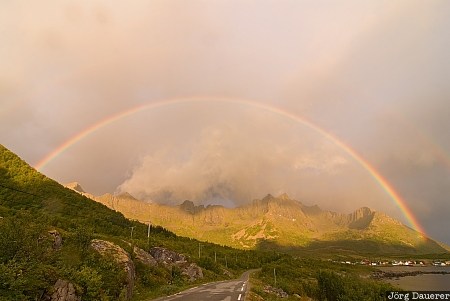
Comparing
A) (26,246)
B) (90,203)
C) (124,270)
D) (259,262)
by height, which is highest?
(90,203)

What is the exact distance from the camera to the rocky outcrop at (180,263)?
63.1m

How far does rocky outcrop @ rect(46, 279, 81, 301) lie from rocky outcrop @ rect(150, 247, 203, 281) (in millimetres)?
36651

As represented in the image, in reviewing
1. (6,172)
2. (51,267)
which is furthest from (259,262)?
(51,267)

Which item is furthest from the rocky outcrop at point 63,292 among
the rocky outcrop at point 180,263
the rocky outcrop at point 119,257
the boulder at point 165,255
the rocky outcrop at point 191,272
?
the boulder at point 165,255

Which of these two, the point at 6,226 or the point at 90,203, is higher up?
the point at 90,203

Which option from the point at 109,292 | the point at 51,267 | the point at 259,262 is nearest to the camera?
the point at 51,267

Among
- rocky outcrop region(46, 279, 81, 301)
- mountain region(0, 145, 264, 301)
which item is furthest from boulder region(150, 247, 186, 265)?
rocky outcrop region(46, 279, 81, 301)

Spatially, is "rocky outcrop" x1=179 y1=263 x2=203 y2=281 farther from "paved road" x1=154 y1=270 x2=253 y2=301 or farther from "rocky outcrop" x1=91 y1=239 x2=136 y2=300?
"rocky outcrop" x1=91 y1=239 x2=136 y2=300

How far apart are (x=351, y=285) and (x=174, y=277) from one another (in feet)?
104

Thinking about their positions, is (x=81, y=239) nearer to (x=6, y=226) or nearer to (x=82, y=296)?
(x=82, y=296)

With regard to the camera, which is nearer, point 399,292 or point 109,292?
point 109,292

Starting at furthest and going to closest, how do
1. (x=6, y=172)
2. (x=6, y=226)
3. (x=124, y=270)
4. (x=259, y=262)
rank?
(x=259, y=262) < (x=6, y=172) < (x=124, y=270) < (x=6, y=226)

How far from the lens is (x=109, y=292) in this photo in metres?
28.2

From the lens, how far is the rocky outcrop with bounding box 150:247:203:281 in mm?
63100
